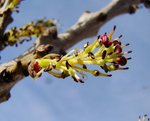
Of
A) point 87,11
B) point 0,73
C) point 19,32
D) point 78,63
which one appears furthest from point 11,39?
point 78,63

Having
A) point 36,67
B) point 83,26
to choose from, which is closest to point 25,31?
point 83,26

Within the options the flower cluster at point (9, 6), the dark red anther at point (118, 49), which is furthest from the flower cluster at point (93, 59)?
the flower cluster at point (9, 6)

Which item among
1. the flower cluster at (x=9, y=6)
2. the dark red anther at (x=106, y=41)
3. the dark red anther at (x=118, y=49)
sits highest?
the flower cluster at (x=9, y=6)

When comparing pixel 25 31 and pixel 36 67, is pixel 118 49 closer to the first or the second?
pixel 36 67

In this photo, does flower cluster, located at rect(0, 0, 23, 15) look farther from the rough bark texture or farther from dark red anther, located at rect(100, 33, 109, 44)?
dark red anther, located at rect(100, 33, 109, 44)

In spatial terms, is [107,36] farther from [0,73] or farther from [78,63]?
[0,73]

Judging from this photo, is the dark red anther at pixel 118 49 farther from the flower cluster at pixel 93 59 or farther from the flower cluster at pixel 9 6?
the flower cluster at pixel 9 6

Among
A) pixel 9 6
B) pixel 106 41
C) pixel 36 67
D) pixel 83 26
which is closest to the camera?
pixel 106 41
